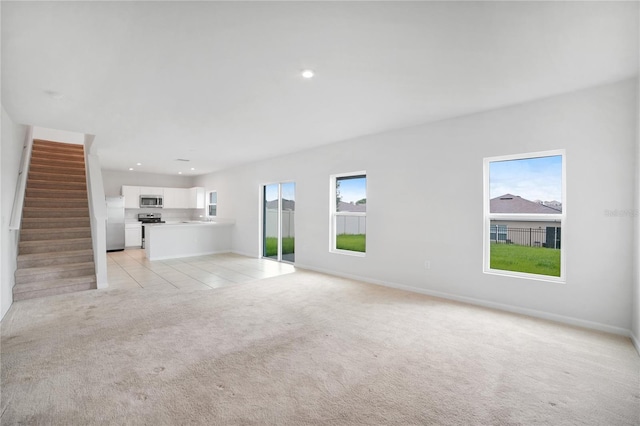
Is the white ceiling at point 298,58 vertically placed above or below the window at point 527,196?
above

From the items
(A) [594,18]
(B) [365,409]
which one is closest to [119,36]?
(B) [365,409]

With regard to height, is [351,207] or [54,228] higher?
[351,207]

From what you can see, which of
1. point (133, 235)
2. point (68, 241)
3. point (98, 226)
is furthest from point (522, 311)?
point (133, 235)

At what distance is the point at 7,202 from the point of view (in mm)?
3693

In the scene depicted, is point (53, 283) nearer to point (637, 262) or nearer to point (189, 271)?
point (189, 271)

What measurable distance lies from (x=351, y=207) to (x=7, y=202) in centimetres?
494

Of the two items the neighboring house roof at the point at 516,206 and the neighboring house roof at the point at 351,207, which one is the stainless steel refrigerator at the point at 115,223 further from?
the neighboring house roof at the point at 516,206

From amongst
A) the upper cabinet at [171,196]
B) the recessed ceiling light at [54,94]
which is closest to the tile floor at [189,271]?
the upper cabinet at [171,196]

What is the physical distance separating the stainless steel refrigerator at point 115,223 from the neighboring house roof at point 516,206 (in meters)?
9.56

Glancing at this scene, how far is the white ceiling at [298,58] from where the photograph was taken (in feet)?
6.31

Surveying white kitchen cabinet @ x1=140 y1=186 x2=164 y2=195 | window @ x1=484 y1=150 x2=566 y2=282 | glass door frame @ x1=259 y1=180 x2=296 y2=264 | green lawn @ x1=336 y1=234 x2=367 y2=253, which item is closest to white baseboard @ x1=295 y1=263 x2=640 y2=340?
window @ x1=484 y1=150 x2=566 y2=282

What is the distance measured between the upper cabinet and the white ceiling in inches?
215

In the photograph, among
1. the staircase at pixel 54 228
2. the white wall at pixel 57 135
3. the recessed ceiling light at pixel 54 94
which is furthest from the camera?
Result: the white wall at pixel 57 135

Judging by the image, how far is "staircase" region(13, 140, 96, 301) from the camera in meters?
4.39
